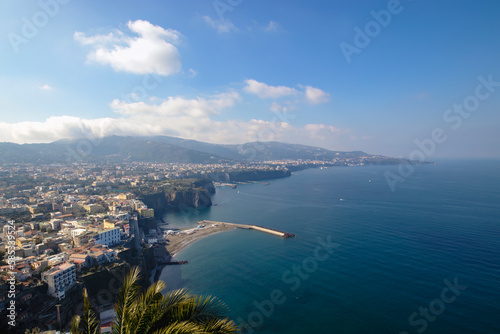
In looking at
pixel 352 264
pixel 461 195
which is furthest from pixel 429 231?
pixel 461 195

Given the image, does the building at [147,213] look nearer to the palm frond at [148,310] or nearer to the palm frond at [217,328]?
the palm frond at [148,310]

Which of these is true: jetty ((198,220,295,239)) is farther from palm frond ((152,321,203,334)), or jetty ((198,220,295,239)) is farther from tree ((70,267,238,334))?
palm frond ((152,321,203,334))

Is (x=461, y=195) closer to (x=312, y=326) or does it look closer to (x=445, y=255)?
(x=445, y=255)

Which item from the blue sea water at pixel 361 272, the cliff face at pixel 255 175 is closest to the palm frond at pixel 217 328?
the blue sea water at pixel 361 272

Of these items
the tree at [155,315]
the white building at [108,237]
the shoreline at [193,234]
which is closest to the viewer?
the tree at [155,315]

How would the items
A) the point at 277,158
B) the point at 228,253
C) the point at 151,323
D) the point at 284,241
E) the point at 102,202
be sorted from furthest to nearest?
the point at 277,158
the point at 102,202
the point at 284,241
the point at 228,253
the point at 151,323

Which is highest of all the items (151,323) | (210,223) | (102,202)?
(151,323)

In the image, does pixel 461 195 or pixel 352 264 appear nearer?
pixel 352 264

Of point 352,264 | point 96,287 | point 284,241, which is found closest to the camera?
point 96,287
